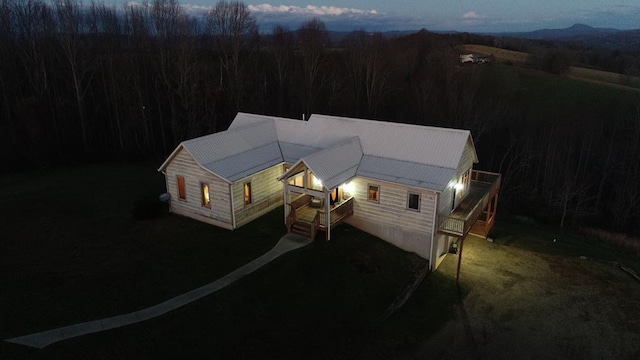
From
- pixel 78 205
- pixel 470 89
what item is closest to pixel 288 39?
pixel 470 89

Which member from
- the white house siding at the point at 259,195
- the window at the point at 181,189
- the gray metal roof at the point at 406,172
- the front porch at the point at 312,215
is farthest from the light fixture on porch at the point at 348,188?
the window at the point at 181,189

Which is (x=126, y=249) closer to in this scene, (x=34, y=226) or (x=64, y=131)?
(x=34, y=226)

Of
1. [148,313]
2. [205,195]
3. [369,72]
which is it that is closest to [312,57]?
[369,72]

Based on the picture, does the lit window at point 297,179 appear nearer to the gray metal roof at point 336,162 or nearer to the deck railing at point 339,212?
the gray metal roof at point 336,162

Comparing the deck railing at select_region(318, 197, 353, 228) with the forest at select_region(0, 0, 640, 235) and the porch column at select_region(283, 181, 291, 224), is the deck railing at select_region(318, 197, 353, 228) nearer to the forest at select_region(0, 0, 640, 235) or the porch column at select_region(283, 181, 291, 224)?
the porch column at select_region(283, 181, 291, 224)

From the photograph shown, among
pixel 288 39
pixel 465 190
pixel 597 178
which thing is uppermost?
pixel 288 39
